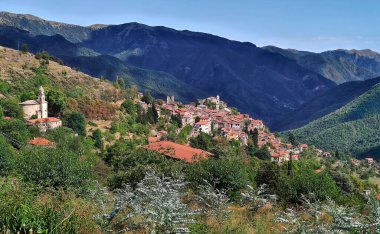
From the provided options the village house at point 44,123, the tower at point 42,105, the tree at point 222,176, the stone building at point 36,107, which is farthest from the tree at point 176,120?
the tree at point 222,176

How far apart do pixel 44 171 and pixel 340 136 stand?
140394mm

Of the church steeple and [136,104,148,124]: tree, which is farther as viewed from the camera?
[136,104,148,124]: tree

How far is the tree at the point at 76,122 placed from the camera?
50188 millimetres

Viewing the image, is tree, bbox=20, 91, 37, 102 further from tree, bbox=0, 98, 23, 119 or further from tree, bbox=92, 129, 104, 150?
tree, bbox=92, 129, 104, 150

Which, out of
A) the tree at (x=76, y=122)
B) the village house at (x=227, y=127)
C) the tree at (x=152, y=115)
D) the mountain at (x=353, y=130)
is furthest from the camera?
the mountain at (x=353, y=130)

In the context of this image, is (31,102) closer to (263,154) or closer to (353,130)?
(263,154)

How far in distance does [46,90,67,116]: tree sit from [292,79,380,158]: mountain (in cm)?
9584

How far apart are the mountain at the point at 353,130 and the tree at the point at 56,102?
95.8 metres

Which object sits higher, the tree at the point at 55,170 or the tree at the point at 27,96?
the tree at the point at 27,96

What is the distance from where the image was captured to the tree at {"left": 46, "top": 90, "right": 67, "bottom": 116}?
52344 mm

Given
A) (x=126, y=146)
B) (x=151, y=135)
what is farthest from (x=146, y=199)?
(x=151, y=135)

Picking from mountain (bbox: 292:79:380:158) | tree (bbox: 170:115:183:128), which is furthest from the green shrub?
mountain (bbox: 292:79:380:158)

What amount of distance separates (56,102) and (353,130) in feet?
404

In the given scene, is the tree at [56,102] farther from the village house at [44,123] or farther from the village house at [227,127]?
the village house at [227,127]
